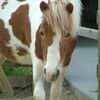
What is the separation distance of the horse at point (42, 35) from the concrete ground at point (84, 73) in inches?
27.8

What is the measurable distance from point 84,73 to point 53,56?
7.50ft

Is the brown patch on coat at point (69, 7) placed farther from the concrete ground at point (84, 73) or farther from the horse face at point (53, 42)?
the concrete ground at point (84, 73)

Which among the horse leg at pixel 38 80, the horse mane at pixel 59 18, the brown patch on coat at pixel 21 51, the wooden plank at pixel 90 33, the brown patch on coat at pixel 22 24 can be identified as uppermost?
the horse mane at pixel 59 18

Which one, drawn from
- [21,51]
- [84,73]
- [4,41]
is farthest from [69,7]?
[84,73]

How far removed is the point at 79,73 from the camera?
15.6 ft

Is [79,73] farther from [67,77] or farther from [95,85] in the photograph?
[95,85]

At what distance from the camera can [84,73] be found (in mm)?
4703

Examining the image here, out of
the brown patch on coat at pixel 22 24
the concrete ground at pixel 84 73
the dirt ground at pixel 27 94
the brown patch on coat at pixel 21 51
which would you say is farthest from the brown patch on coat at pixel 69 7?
the dirt ground at pixel 27 94

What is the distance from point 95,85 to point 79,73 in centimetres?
69

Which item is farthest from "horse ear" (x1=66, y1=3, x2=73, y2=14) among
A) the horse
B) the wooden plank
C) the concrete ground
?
the concrete ground

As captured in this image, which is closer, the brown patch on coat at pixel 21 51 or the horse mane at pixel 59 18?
the horse mane at pixel 59 18

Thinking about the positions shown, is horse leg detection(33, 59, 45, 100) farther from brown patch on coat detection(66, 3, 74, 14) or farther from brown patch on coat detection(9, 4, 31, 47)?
brown patch on coat detection(66, 3, 74, 14)

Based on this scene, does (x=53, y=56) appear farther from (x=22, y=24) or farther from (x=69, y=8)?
(x=22, y=24)

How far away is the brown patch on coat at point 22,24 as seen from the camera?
10.5ft
